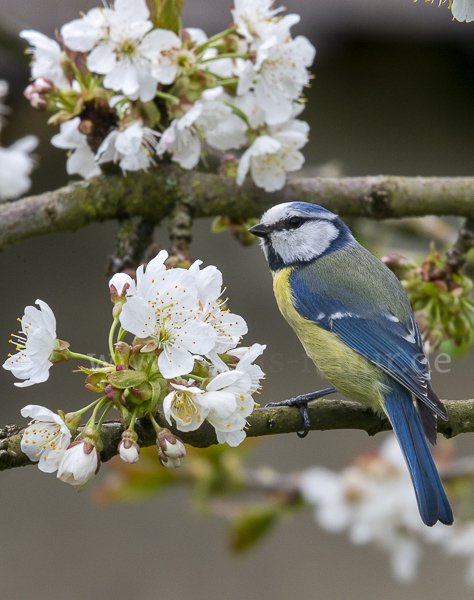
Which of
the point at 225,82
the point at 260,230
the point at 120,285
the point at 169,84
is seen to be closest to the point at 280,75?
the point at 225,82

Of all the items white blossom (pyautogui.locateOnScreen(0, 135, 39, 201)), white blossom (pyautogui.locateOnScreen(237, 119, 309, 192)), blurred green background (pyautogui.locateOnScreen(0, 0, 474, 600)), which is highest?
white blossom (pyautogui.locateOnScreen(237, 119, 309, 192))

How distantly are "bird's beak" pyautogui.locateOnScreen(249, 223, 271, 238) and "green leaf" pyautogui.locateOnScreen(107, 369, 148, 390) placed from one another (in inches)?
28.5

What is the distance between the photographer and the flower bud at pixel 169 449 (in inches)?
34.6

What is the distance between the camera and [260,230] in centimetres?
157

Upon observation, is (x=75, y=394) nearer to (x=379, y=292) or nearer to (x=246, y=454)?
(x=246, y=454)

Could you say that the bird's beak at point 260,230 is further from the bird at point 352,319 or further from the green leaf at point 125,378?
the green leaf at point 125,378

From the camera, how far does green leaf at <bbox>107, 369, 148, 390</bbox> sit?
2.87 feet

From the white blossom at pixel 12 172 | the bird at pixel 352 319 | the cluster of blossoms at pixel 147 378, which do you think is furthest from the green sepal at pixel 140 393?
the white blossom at pixel 12 172

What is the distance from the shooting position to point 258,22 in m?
1.36

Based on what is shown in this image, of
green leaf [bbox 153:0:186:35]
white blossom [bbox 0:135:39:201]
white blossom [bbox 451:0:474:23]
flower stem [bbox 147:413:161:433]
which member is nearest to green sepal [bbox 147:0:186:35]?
green leaf [bbox 153:0:186:35]

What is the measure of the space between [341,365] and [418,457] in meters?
0.27

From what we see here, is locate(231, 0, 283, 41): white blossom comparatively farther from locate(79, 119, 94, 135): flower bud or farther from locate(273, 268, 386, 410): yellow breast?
locate(273, 268, 386, 410): yellow breast

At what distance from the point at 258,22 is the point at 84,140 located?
44cm

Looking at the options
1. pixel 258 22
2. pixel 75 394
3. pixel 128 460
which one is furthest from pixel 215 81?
pixel 75 394
